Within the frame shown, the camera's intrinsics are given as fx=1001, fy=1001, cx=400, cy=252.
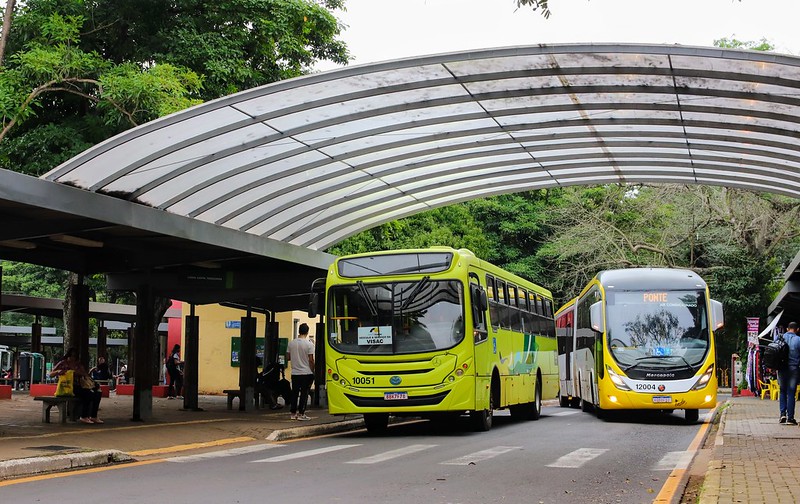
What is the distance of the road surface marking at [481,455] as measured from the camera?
12344 millimetres

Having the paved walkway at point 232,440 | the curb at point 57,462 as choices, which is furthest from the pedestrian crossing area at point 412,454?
the curb at point 57,462

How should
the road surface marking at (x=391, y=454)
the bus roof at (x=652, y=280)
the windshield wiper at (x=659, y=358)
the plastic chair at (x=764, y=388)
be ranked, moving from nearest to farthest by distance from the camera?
the road surface marking at (x=391, y=454) < the windshield wiper at (x=659, y=358) < the bus roof at (x=652, y=280) < the plastic chair at (x=764, y=388)

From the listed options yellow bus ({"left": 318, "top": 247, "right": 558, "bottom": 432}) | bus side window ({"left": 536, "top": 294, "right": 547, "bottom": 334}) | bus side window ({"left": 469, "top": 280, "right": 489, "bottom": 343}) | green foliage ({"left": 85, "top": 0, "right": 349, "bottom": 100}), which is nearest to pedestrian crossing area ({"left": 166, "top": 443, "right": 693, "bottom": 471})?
yellow bus ({"left": 318, "top": 247, "right": 558, "bottom": 432})

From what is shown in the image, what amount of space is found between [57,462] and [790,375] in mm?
13087

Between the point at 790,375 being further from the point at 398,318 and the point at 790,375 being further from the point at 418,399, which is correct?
the point at 398,318

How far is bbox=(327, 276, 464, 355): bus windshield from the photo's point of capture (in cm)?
1703

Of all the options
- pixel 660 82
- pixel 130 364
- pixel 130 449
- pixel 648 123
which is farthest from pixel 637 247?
pixel 130 449

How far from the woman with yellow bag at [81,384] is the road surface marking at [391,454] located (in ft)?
22.2

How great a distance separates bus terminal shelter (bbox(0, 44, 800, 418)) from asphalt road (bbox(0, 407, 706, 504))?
4.46m

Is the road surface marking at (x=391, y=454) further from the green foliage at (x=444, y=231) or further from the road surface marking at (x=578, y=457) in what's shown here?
the green foliage at (x=444, y=231)

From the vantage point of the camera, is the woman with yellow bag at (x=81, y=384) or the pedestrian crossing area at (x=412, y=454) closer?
the pedestrian crossing area at (x=412, y=454)

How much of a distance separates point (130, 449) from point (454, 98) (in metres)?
7.75

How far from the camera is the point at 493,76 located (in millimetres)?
15766

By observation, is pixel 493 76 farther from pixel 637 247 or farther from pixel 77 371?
pixel 637 247
